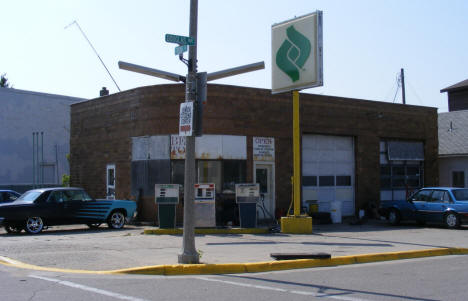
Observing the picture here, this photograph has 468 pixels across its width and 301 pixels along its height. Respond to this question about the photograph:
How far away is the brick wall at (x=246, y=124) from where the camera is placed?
1995cm

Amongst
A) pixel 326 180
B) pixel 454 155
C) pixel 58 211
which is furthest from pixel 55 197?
pixel 454 155

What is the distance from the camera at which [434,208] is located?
19.9 meters

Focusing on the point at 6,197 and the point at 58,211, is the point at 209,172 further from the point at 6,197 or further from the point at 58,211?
the point at 6,197

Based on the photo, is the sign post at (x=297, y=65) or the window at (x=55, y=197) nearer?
the sign post at (x=297, y=65)

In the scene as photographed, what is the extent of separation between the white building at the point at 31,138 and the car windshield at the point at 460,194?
73.3ft

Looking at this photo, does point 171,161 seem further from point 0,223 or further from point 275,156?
point 0,223

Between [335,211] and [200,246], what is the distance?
29.9 feet

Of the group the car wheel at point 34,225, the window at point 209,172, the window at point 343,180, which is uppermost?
Result: the window at point 209,172

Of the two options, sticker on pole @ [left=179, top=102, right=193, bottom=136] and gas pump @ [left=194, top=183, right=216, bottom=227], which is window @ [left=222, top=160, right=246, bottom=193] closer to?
gas pump @ [left=194, top=183, right=216, bottom=227]

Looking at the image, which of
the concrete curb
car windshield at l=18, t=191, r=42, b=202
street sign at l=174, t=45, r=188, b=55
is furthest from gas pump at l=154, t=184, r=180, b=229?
street sign at l=174, t=45, r=188, b=55

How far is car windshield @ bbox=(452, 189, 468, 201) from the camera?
1953cm

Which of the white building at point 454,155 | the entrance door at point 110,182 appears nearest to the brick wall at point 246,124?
the entrance door at point 110,182

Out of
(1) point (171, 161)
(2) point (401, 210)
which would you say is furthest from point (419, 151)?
(1) point (171, 161)

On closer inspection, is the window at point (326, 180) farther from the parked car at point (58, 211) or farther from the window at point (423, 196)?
the parked car at point (58, 211)
